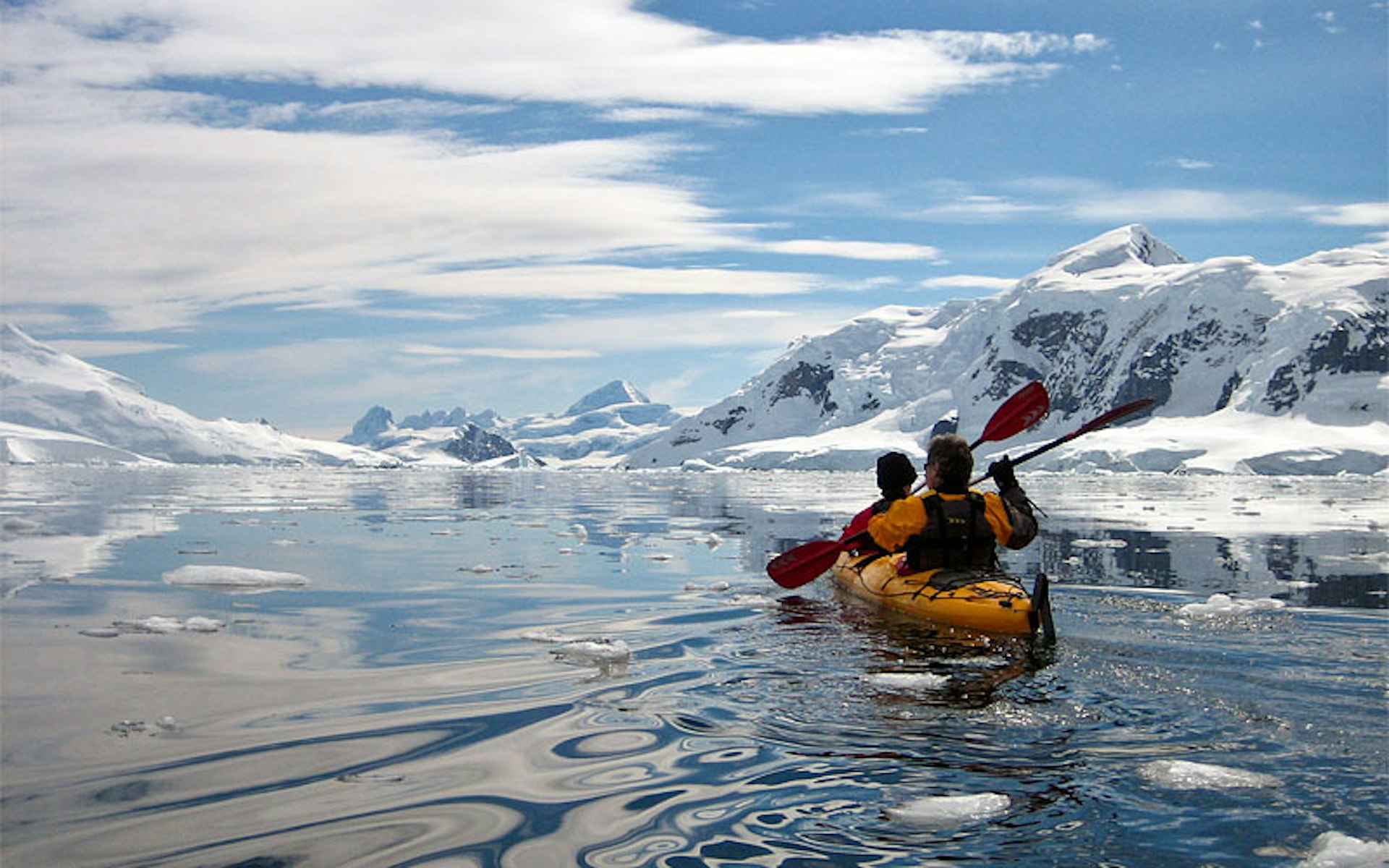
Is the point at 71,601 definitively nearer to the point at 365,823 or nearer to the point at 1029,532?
the point at 365,823

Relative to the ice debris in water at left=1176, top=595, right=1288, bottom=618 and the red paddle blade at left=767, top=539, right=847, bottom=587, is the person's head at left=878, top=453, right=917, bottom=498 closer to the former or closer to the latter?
the red paddle blade at left=767, top=539, right=847, bottom=587

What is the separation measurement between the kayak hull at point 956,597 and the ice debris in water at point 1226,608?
1940 millimetres

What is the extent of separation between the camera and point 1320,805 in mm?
4297

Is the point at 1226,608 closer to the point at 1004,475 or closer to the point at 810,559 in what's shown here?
the point at 1004,475

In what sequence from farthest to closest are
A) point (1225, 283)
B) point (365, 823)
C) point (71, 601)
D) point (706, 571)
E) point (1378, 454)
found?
1. point (1225, 283)
2. point (1378, 454)
3. point (706, 571)
4. point (71, 601)
5. point (365, 823)

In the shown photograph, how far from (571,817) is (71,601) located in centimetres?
727

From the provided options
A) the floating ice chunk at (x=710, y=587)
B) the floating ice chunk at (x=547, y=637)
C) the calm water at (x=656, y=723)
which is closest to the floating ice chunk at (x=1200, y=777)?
the calm water at (x=656, y=723)

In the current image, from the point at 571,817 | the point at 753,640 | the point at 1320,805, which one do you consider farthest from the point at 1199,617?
the point at 571,817

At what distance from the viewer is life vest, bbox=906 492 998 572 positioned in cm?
887

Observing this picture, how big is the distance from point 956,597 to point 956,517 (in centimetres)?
62

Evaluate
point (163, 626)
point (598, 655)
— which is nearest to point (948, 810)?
point (598, 655)

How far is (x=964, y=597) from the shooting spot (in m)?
8.63

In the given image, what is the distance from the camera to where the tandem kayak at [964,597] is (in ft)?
26.6

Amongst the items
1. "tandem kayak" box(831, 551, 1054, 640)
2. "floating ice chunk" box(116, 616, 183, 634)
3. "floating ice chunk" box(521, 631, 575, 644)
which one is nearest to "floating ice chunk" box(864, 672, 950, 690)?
"tandem kayak" box(831, 551, 1054, 640)
